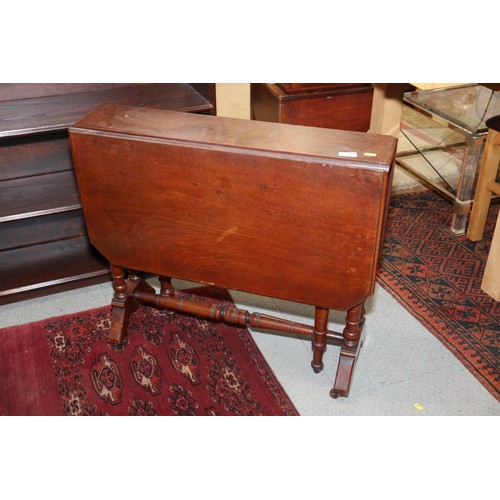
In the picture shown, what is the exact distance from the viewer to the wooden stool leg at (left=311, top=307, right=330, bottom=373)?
2.20 meters

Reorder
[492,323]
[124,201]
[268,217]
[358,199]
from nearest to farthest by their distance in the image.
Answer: [358,199] → [268,217] → [124,201] → [492,323]

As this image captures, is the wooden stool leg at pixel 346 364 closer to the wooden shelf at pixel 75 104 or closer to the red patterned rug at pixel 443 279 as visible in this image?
the red patterned rug at pixel 443 279

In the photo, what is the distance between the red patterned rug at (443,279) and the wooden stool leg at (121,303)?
1.09m

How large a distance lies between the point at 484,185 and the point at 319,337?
1219mm

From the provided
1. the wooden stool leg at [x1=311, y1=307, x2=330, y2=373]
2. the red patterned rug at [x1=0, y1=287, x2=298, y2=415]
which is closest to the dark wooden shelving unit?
the red patterned rug at [x1=0, y1=287, x2=298, y2=415]

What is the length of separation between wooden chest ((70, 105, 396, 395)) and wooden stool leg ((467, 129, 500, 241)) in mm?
1130

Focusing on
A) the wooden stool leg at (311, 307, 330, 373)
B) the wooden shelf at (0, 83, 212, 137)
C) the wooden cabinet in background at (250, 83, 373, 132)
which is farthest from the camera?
the wooden cabinet in background at (250, 83, 373, 132)

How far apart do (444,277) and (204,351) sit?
3.74 ft

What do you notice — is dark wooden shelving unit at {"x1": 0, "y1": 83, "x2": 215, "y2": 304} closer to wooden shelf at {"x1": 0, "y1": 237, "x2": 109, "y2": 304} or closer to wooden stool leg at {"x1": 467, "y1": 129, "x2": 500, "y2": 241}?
wooden shelf at {"x1": 0, "y1": 237, "x2": 109, "y2": 304}

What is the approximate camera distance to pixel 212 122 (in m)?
2.07

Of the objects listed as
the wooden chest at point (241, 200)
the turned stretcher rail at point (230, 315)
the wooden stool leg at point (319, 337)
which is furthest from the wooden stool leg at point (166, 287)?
the wooden stool leg at point (319, 337)

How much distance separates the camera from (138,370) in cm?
237

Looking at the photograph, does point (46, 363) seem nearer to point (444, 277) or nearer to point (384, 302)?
point (384, 302)
